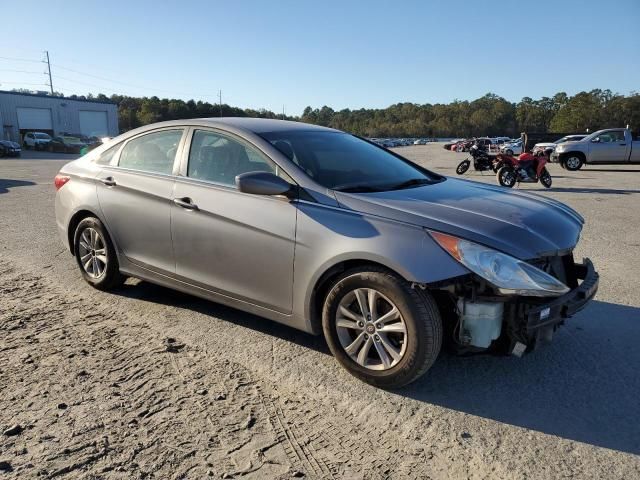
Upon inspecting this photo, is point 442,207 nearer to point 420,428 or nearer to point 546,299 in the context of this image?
point 546,299

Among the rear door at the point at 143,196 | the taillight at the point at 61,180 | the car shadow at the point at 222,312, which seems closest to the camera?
the car shadow at the point at 222,312

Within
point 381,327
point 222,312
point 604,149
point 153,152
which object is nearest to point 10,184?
point 153,152

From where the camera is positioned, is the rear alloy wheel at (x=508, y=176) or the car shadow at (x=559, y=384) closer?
the car shadow at (x=559, y=384)

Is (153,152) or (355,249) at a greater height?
(153,152)

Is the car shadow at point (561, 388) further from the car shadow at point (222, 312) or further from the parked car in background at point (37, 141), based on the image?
the parked car in background at point (37, 141)

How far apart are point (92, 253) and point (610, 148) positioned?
73.8 ft

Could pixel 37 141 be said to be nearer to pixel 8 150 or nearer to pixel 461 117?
pixel 8 150

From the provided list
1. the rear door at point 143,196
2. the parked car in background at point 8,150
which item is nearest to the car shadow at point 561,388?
the rear door at point 143,196

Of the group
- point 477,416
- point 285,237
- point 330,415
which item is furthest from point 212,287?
point 477,416

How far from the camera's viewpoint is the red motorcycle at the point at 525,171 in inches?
563

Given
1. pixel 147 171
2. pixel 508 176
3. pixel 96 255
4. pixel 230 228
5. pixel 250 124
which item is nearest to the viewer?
pixel 230 228

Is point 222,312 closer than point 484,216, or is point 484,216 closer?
point 484,216

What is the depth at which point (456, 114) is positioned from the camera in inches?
6585

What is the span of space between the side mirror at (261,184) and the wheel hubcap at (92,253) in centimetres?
197
